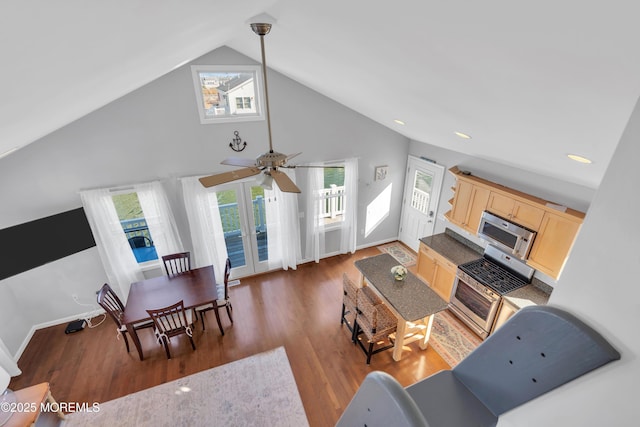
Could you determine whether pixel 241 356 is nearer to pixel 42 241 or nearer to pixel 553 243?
pixel 42 241

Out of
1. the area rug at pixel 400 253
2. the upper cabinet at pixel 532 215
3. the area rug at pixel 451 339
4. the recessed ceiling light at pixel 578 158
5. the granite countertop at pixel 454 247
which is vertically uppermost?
the recessed ceiling light at pixel 578 158

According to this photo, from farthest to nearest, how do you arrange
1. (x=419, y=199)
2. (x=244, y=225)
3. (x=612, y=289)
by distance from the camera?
(x=419, y=199)
(x=244, y=225)
(x=612, y=289)

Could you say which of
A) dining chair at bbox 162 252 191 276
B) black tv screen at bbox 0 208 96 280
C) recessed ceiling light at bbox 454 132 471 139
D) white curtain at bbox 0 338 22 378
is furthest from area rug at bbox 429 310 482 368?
white curtain at bbox 0 338 22 378

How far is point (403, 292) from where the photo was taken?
399 centimetres

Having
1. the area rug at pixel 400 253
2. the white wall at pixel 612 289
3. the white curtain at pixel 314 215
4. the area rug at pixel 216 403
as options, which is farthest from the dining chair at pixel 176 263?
the white wall at pixel 612 289

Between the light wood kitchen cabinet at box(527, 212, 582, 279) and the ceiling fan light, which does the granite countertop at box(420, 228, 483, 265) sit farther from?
the ceiling fan light

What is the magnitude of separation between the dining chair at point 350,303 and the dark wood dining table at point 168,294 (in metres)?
1.83

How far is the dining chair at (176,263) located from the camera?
4.80 m

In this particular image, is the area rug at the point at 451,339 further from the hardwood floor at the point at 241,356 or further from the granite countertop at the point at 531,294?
the granite countertop at the point at 531,294

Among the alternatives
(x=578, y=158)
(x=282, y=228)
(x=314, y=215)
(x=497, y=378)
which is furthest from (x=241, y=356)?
(x=578, y=158)

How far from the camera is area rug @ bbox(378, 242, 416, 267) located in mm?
6309

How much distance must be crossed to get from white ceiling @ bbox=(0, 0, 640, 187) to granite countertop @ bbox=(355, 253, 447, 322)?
6.87ft

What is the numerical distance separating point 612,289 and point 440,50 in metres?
1.44

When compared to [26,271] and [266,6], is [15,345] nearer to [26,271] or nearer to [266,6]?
[26,271]
